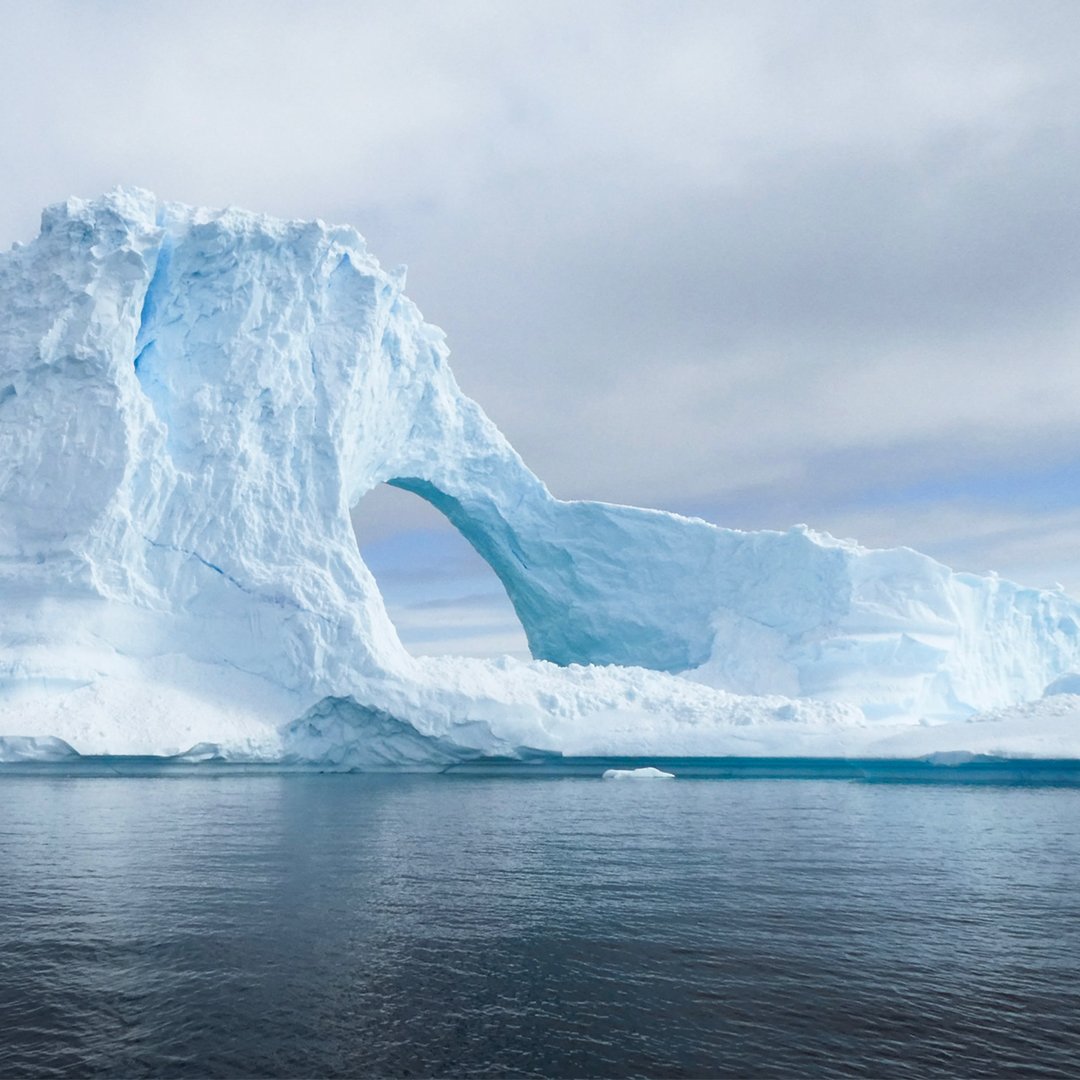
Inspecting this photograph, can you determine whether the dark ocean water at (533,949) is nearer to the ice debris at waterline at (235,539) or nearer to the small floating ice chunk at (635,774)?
the ice debris at waterline at (235,539)

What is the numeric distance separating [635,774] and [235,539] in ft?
32.0

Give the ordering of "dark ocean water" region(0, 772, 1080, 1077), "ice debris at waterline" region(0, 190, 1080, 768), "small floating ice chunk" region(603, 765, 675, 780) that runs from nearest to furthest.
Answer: "dark ocean water" region(0, 772, 1080, 1077)
"ice debris at waterline" region(0, 190, 1080, 768)
"small floating ice chunk" region(603, 765, 675, 780)

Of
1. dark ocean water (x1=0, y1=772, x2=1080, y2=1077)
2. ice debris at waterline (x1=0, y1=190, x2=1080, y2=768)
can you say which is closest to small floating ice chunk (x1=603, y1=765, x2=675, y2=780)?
ice debris at waterline (x1=0, y1=190, x2=1080, y2=768)

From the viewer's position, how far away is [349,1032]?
511cm

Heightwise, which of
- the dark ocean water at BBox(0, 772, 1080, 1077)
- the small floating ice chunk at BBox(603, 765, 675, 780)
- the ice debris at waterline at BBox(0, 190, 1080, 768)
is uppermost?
the ice debris at waterline at BBox(0, 190, 1080, 768)

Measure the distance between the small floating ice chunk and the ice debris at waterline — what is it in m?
1.29

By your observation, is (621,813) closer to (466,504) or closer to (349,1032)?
(349,1032)

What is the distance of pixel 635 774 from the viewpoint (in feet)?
66.4

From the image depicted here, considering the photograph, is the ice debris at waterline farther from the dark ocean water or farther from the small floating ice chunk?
the dark ocean water

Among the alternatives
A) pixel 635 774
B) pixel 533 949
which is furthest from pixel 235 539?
pixel 533 949

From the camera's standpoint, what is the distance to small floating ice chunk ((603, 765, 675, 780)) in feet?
66.6

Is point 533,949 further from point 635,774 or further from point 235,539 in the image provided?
point 235,539

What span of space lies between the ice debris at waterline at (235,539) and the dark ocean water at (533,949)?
649 cm

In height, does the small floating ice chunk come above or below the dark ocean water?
above
